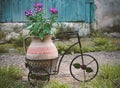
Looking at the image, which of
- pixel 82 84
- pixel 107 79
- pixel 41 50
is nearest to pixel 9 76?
pixel 41 50

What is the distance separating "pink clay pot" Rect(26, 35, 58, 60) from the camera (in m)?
5.18

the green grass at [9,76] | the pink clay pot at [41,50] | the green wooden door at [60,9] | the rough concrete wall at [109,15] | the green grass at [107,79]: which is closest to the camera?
the green grass at [107,79]

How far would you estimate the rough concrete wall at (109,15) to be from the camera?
929cm

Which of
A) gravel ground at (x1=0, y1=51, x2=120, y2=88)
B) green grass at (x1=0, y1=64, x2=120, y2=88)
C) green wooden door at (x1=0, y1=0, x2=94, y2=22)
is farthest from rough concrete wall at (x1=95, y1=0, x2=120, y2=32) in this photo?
green grass at (x1=0, y1=64, x2=120, y2=88)

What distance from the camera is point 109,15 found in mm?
9344

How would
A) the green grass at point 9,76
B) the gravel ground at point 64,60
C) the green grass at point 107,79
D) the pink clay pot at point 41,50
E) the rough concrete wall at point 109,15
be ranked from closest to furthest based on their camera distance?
the green grass at point 107,79, the green grass at point 9,76, the pink clay pot at point 41,50, the gravel ground at point 64,60, the rough concrete wall at point 109,15

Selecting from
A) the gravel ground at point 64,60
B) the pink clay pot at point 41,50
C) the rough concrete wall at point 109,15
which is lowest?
the gravel ground at point 64,60

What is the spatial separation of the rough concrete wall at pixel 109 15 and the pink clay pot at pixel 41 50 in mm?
4248

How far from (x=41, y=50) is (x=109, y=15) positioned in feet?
15.0

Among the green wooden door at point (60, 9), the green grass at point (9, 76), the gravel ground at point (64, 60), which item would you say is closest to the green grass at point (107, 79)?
the gravel ground at point (64, 60)

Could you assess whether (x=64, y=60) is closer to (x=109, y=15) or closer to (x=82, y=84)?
(x=82, y=84)

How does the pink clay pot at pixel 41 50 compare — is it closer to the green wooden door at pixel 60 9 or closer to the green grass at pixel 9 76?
the green grass at pixel 9 76

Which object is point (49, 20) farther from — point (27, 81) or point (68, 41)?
point (68, 41)

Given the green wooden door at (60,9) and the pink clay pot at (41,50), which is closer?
the pink clay pot at (41,50)
